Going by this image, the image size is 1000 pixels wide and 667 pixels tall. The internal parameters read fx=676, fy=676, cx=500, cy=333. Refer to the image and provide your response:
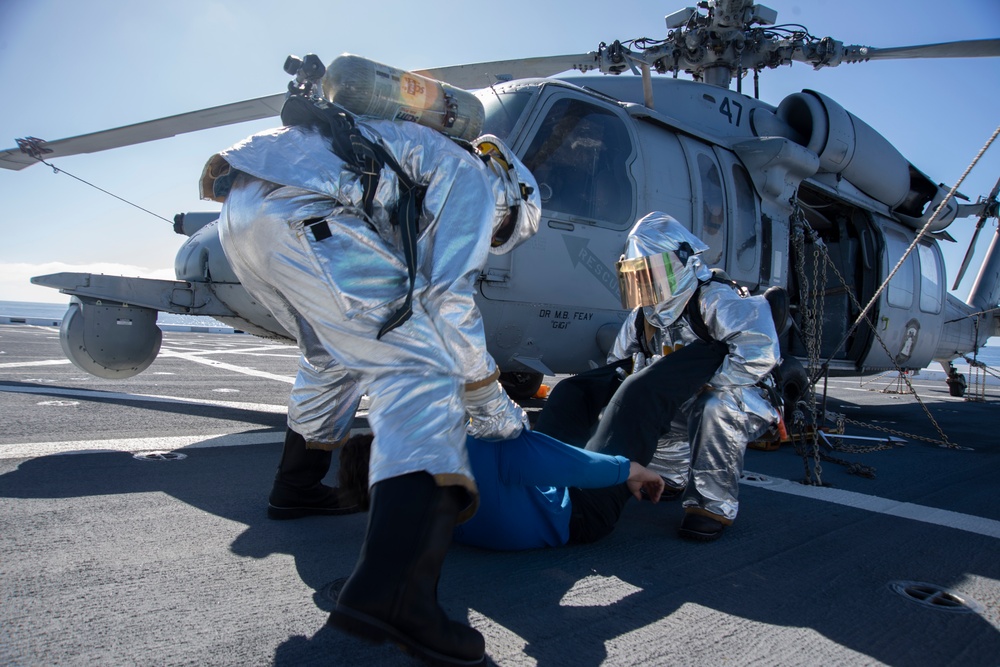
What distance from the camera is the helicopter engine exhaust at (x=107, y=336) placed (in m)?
5.01

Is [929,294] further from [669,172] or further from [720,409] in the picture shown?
[720,409]

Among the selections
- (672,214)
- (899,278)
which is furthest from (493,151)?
(899,278)

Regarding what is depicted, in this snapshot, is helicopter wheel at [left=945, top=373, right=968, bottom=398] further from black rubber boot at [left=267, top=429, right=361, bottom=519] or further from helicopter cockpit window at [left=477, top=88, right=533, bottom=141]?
black rubber boot at [left=267, top=429, right=361, bottom=519]

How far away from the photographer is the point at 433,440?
5.57 feet

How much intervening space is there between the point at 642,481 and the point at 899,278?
7.15 metres

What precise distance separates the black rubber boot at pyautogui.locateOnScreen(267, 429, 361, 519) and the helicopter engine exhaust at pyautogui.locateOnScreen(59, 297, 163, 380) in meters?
2.99

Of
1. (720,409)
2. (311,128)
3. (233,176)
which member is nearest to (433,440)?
(311,128)

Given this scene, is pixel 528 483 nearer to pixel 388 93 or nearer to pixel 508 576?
pixel 508 576

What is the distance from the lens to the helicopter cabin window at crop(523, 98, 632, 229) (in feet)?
16.6

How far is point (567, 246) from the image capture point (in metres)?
5.04

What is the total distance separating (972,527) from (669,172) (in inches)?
140

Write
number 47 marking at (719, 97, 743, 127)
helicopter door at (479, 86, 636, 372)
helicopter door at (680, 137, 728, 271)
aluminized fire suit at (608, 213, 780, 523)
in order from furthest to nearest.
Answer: number 47 marking at (719, 97, 743, 127) < helicopter door at (680, 137, 728, 271) < helicopter door at (479, 86, 636, 372) < aluminized fire suit at (608, 213, 780, 523)

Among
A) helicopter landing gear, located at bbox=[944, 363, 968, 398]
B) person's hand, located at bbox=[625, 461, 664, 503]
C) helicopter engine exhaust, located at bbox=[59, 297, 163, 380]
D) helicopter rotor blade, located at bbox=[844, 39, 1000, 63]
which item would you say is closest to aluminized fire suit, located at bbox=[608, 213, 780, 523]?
person's hand, located at bbox=[625, 461, 664, 503]

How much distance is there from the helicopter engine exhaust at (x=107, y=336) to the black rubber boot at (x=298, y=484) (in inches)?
118
